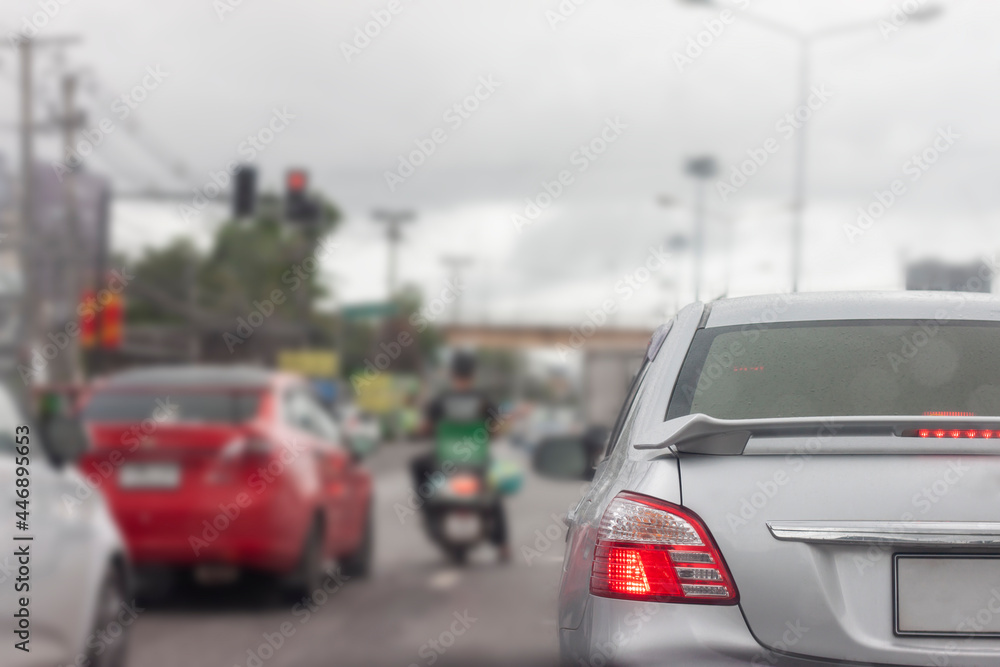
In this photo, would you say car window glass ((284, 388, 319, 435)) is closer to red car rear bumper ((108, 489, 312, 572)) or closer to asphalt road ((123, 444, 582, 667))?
red car rear bumper ((108, 489, 312, 572))

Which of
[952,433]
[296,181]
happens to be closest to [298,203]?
[296,181]

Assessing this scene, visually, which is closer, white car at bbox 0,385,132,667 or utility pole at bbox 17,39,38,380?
white car at bbox 0,385,132,667

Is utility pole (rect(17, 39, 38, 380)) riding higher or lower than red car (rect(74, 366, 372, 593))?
higher

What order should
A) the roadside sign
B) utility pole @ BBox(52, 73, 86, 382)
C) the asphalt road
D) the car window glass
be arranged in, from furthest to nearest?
the roadside sign < utility pole @ BBox(52, 73, 86, 382) < the car window glass < the asphalt road

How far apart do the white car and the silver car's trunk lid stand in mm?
2571

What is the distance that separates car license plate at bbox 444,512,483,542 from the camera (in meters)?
10.3

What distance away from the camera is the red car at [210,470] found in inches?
289

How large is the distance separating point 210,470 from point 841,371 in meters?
4.84

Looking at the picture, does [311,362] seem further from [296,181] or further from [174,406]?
[174,406]

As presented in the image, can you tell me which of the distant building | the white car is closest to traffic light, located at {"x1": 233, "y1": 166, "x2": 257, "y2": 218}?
the distant building

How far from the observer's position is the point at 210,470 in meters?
7.36

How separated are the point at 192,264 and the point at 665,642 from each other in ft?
138

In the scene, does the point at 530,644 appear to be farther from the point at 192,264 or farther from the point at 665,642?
the point at 192,264

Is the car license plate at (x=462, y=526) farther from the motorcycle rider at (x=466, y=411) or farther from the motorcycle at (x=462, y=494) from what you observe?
the motorcycle rider at (x=466, y=411)
